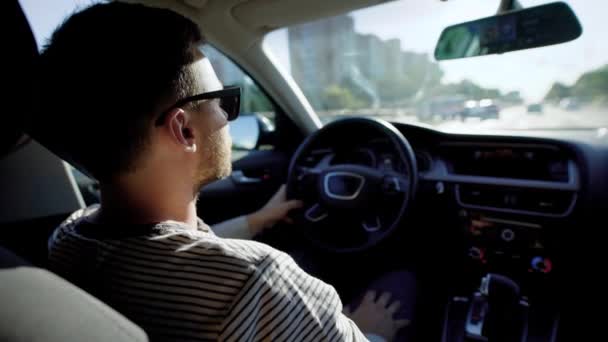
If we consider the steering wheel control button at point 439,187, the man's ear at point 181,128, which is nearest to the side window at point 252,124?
the steering wheel control button at point 439,187

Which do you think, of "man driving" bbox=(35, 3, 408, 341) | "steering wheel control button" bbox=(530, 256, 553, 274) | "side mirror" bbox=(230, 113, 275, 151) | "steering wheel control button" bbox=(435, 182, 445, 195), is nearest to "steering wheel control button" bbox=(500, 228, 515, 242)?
"steering wheel control button" bbox=(530, 256, 553, 274)

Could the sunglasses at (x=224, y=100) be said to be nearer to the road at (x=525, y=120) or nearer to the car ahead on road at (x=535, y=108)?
the road at (x=525, y=120)

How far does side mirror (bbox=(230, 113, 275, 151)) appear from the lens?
11.7 feet

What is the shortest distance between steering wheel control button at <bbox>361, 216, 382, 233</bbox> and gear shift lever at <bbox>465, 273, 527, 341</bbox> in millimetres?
661

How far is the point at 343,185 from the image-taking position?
8.29 feet

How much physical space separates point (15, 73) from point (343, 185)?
1.74m

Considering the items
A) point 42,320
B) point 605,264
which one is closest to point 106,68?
point 42,320

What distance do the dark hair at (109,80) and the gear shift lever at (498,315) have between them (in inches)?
79.7

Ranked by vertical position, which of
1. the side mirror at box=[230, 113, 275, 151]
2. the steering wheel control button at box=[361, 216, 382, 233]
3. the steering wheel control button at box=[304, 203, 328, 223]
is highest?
the side mirror at box=[230, 113, 275, 151]

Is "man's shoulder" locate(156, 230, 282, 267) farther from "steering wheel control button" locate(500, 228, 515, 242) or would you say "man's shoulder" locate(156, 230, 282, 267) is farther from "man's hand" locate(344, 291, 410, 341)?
"steering wheel control button" locate(500, 228, 515, 242)

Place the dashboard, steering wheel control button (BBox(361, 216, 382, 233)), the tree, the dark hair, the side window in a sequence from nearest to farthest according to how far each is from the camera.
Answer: the dark hair < the dashboard < steering wheel control button (BBox(361, 216, 382, 233)) < the side window < the tree

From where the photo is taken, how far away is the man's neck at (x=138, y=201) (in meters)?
1.15

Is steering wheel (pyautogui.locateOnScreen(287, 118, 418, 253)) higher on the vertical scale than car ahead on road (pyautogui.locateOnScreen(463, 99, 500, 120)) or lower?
lower

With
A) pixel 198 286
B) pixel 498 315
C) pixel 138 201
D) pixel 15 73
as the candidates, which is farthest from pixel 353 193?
pixel 15 73
